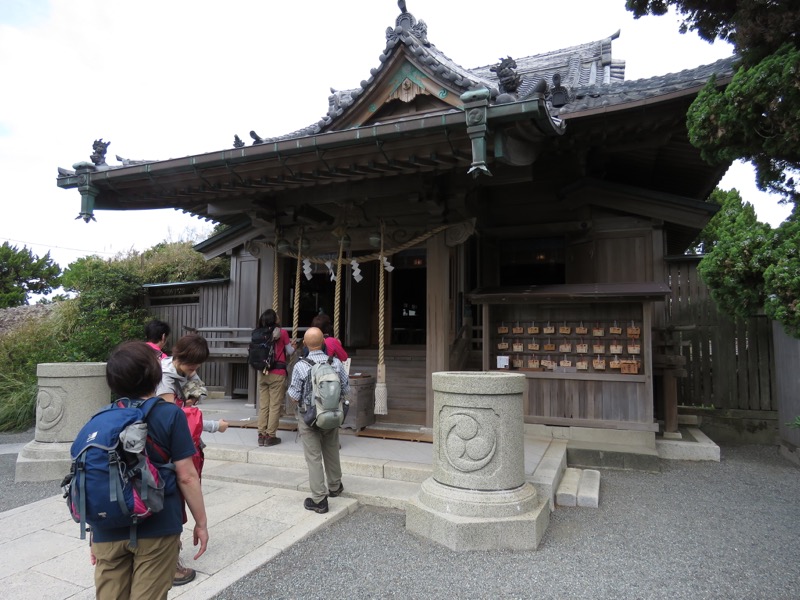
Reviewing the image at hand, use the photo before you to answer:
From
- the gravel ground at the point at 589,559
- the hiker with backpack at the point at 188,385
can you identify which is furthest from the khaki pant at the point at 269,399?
the hiker with backpack at the point at 188,385

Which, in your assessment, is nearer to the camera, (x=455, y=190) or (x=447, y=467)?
(x=447, y=467)

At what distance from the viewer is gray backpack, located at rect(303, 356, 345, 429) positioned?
14.0ft

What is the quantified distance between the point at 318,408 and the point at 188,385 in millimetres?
1305

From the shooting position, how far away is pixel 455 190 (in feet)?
22.2

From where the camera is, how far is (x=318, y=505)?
176 inches

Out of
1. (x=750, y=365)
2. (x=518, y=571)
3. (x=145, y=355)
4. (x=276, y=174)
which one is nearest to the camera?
(x=145, y=355)

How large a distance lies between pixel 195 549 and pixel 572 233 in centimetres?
694

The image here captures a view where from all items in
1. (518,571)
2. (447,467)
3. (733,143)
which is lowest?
(518,571)

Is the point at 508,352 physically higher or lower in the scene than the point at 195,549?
higher

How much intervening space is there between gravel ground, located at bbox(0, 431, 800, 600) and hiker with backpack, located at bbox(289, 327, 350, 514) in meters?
0.46

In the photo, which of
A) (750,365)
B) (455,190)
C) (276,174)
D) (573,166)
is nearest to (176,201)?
(276,174)

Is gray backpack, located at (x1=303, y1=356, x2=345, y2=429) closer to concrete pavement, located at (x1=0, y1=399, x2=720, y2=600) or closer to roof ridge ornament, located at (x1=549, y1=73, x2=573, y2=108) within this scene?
concrete pavement, located at (x1=0, y1=399, x2=720, y2=600)

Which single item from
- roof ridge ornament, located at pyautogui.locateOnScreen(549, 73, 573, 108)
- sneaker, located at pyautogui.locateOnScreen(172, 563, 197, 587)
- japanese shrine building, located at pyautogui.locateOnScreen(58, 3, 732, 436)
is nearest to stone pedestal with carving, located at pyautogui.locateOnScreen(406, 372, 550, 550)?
sneaker, located at pyautogui.locateOnScreen(172, 563, 197, 587)

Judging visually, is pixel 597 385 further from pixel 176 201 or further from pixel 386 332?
pixel 176 201
